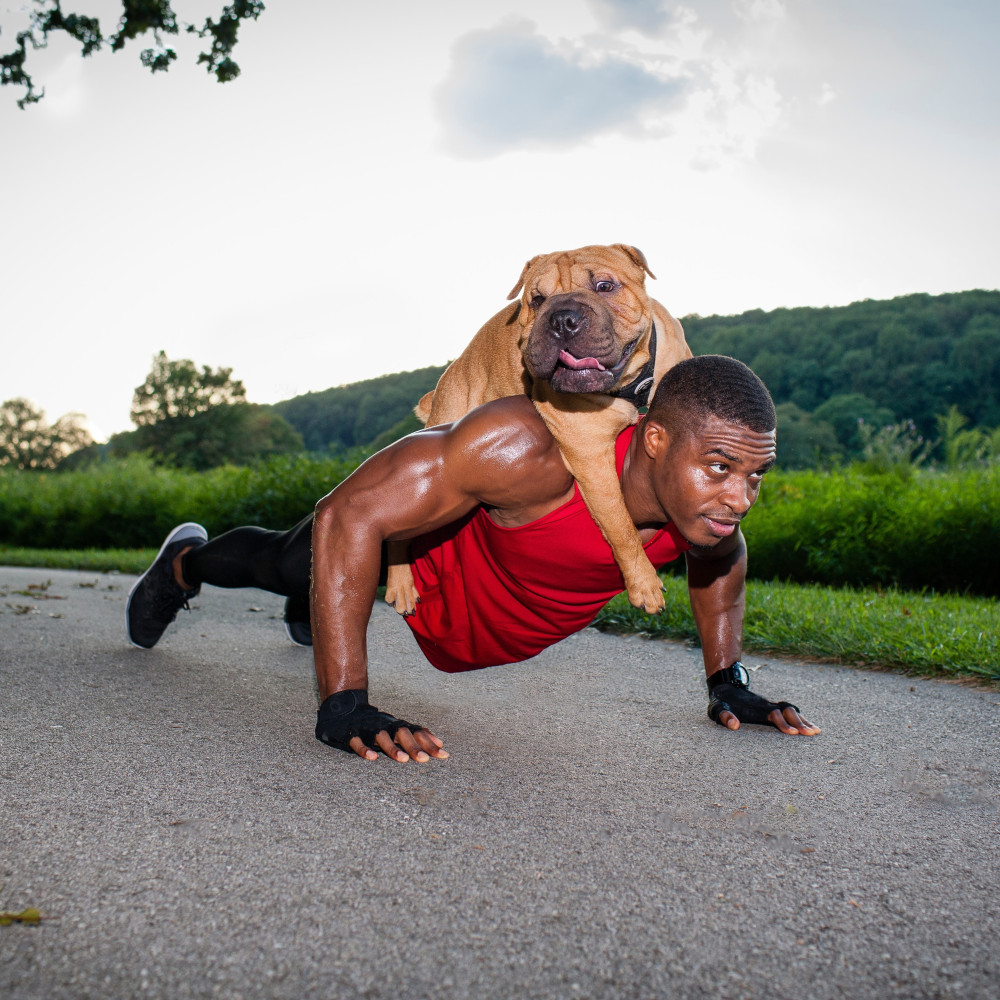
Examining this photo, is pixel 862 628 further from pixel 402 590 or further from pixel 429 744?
pixel 429 744

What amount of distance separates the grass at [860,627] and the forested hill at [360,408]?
15831 mm

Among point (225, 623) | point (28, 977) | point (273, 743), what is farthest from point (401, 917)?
point (225, 623)

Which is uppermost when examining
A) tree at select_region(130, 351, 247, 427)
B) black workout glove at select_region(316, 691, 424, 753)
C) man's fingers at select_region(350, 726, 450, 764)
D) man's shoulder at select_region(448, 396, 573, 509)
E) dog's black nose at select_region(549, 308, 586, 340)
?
tree at select_region(130, 351, 247, 427)

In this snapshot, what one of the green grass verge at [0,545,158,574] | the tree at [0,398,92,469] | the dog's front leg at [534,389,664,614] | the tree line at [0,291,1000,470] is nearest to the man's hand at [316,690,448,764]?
the dog's front leg at [534,389,664,614]

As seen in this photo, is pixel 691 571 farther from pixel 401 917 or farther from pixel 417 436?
pixel 401 917

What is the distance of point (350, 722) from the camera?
8.67ft

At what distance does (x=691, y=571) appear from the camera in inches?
135

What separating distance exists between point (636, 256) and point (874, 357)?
89.1 feet

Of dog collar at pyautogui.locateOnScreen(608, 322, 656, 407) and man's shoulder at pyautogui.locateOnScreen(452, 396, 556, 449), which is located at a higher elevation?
dog collar at pyautogui.locateOnScreen(608, 322, 656, 407)

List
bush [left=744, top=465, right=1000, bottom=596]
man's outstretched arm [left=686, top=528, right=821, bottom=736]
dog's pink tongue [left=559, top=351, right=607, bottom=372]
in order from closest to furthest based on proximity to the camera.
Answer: dog's pink tongue [left=559, top=351, right=607, bottom=372]
man's outstretched arm [left=686, top=528, right=821, bottom=736]
bush [left=744, top=465, right=1000, bottom=596]

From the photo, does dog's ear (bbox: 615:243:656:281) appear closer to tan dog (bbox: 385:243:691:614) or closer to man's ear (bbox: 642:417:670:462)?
tan dog (bbox: 385:243:691:614)

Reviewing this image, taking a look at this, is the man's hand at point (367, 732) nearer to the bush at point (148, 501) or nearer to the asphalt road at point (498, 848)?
the asphalt road at point (498, 848)

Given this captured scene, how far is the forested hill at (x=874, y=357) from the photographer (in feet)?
85.4

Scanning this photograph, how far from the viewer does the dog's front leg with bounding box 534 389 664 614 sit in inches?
115
